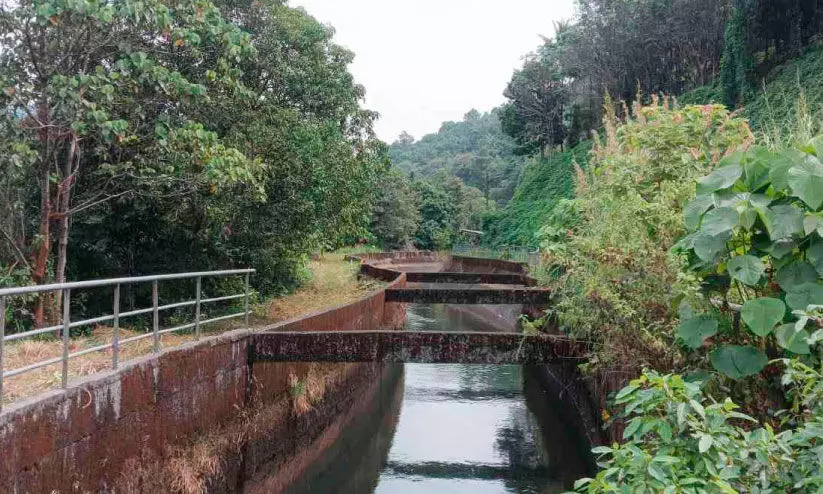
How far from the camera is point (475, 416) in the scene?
12109 millimetres

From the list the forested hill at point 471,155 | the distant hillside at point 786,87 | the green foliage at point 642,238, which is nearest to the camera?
the green foliage at point 642,238

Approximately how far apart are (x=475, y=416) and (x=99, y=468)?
8.01 meters

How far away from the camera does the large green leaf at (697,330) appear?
3852 mm

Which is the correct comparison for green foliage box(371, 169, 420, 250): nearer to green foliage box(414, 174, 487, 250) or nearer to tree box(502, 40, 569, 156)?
green foliage box(414, 174, 487, 250)

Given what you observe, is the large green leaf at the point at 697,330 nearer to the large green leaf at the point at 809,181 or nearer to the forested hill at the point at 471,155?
the large green leaf at the point at 809,181

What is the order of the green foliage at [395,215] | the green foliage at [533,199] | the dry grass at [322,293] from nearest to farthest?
the dry grass at [322,293], the green foliage at [533,199], the green foliage at [395,215]

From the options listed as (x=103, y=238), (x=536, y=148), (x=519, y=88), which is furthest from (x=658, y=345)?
(x=536, y=148)

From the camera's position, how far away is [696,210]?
372cm

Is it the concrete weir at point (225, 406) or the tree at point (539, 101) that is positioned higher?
the tree at point (539, 101)

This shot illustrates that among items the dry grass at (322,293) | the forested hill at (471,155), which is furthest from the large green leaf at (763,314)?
the forested hill at (471,155)

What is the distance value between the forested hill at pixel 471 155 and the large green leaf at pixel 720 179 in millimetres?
47018

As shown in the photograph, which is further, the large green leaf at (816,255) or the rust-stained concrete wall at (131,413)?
the rust-stained concrete wall at (131,413)

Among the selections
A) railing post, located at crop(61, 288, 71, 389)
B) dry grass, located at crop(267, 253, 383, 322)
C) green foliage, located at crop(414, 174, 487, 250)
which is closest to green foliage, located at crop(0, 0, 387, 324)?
dry grass, located at crop(267, 253, 383, 322)

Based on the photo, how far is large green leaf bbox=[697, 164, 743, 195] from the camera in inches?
144
